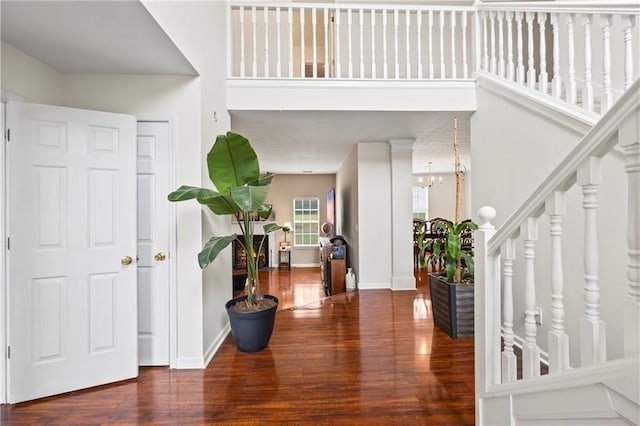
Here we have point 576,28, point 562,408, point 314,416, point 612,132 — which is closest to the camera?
point 612,132

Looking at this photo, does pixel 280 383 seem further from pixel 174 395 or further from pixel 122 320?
pixel 122 320

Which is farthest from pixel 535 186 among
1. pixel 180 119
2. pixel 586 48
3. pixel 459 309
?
pixel 180 119

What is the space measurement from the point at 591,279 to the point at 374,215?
4.14m

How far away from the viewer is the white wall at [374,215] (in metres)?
5.03

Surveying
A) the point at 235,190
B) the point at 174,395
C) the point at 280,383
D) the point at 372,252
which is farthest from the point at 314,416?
the point at 372,252

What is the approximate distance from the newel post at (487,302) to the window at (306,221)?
735 cm

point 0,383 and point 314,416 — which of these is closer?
point 314,416

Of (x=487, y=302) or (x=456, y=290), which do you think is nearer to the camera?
(x=487, y=302)

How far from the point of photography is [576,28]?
3150 mm

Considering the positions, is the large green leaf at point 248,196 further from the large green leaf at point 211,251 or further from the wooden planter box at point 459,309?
the wooden planter box at point 459,309

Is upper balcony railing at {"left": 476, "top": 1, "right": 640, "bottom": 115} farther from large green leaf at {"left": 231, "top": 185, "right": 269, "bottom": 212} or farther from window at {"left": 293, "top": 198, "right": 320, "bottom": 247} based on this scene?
window at {"left": 293, "top": 198, "right": 320, "bottom": 247}

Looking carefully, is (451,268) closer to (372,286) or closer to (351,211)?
(372,286)

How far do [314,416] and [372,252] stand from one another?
11.0 ft

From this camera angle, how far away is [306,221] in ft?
29.1
